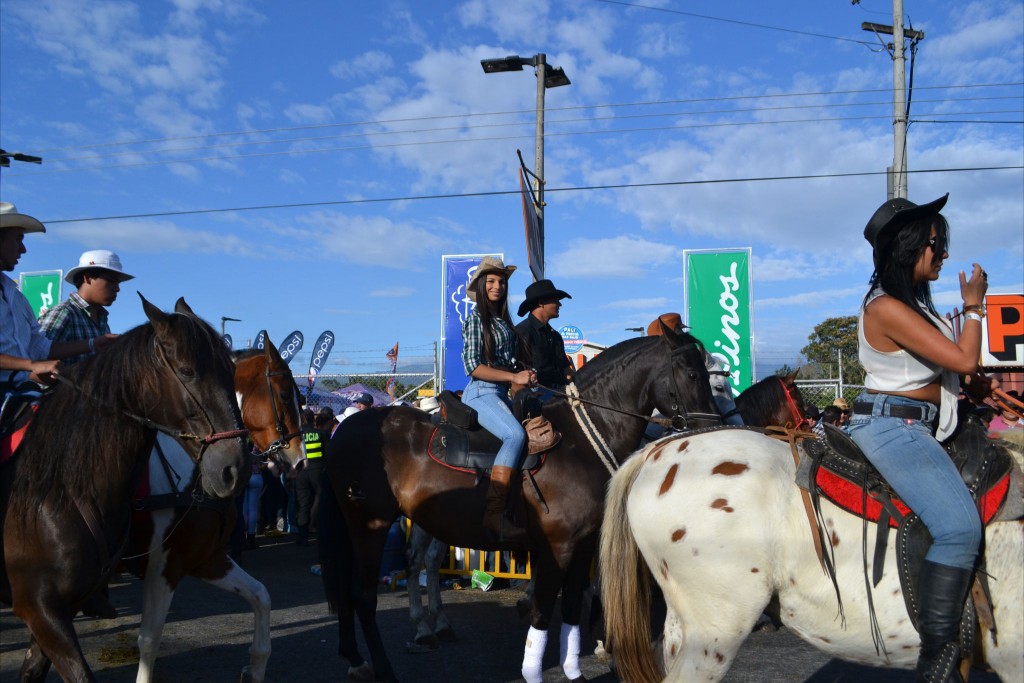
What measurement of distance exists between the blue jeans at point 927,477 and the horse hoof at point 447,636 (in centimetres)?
433

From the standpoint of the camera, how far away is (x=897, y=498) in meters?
3.05

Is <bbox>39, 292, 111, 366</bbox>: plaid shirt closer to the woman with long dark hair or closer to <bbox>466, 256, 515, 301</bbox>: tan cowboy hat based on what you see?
<bbox>466, 256, 515, 301</bbox>: tan cowboy hat

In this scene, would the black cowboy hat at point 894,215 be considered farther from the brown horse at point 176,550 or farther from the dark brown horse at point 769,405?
the dark brown horse at point 769,405

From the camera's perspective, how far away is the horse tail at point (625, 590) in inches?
134

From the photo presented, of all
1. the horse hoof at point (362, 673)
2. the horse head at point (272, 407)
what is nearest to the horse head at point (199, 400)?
the horse hoof at point (362, 673)

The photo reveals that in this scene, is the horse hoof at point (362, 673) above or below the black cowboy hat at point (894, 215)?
below

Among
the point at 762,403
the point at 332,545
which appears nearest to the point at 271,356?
the point at 332,545

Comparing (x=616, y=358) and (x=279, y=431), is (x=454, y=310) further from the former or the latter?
(x=616, y=358)

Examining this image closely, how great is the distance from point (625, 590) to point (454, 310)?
878 cm

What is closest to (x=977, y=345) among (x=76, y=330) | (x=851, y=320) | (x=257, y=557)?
(x=76, y=330)

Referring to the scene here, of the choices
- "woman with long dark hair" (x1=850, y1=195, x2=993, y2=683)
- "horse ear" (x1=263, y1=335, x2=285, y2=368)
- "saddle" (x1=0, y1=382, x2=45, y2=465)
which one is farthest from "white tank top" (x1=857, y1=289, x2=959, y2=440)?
"horse ear" (x1=263, y1=335, x2=285, y2=368)

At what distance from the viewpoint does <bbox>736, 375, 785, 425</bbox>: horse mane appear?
7211mm

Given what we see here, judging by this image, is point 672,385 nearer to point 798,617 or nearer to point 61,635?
point 798,617

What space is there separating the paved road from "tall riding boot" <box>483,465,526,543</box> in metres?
1.07
